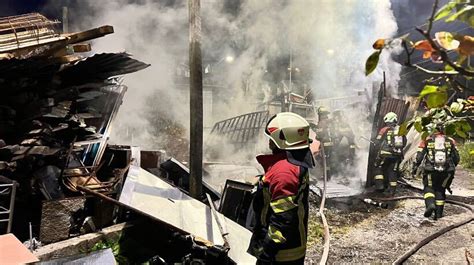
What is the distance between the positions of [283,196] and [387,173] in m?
7.35

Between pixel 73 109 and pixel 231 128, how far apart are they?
26.9 feet

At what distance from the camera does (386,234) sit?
264 inches

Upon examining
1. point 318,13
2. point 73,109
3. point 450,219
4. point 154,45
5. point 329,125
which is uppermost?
point 318,13

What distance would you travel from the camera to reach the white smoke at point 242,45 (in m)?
11.7

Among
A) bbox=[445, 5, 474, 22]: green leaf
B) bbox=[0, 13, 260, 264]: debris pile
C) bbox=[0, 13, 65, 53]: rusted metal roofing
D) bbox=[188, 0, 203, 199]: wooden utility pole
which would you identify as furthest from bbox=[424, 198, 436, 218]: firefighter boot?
bbox=[0, 13, 65, 53]: rusted metal roofing

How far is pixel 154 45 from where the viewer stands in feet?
41.7

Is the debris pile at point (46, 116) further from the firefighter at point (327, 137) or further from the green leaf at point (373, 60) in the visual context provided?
the firefighter at point (327, 137)

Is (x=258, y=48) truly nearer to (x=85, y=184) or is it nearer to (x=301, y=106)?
(x=301, y=106)

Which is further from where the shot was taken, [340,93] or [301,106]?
[340,93]

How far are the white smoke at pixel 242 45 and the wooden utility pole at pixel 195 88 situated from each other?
5.61 meters

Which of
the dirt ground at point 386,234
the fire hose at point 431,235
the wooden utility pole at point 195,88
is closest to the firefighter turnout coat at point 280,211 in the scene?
the wooden utility pole at point 195,88

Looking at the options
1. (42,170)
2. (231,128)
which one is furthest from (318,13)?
(42,170)

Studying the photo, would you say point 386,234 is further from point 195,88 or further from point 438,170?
point 195,88

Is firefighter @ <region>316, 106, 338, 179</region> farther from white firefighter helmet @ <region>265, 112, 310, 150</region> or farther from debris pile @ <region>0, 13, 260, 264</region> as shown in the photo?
white firefighter helmet @ <region>265, 112, 310, 150</region>
